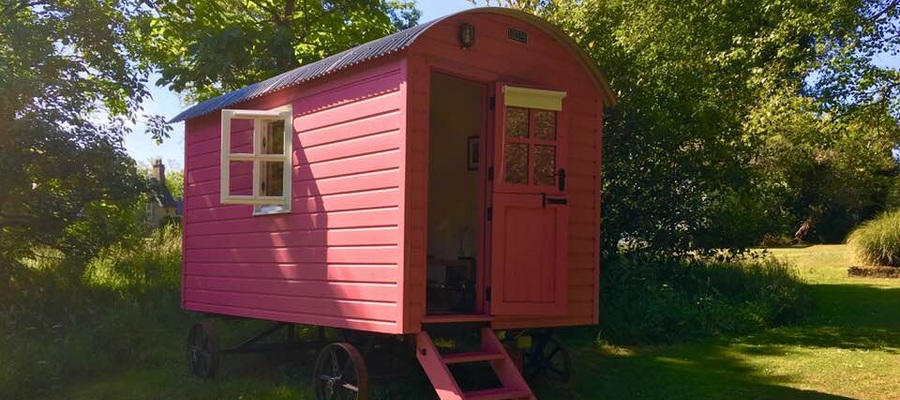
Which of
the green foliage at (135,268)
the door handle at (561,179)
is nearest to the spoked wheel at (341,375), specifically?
the door handle at (561,179)

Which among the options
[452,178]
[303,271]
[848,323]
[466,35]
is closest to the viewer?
[466,35]

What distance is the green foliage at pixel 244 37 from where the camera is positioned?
1116cm

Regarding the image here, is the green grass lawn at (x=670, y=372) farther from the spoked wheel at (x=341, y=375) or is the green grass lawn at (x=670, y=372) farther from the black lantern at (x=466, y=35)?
the black lantern at (x=466, y=35)

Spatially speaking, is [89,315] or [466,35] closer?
[466,35]

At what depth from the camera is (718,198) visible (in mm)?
9281

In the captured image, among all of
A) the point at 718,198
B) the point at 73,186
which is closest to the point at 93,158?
the point at 73,186

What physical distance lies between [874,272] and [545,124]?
1083cm

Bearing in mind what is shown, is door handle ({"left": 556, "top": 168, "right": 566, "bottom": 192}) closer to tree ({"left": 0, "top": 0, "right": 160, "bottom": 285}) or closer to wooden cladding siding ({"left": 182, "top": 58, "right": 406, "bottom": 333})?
wooden cladding siding ({"left": 182, "top": 58, "right": 406, "bottom": 333})

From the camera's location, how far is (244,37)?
1122 cm

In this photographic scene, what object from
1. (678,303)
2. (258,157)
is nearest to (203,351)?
(258,157)

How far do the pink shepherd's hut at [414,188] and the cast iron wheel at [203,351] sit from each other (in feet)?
1.21

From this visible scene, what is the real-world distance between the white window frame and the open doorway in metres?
1.66

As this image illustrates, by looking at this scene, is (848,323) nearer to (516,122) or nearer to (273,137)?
(516,122)

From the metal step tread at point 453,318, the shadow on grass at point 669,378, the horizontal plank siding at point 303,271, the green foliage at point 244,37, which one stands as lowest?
the shadow on grass at point 669,378
